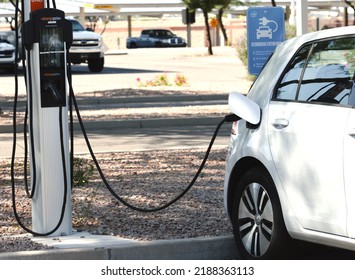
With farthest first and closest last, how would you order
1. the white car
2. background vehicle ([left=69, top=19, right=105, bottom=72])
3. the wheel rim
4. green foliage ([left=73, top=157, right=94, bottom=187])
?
background vehicle ([left=69, top=19, right=105, bottom=72]) → green foliage ([left=73, top=157, right=94, bottom=187]) → the wheel rim → the white car

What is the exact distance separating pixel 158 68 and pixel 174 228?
32.7m

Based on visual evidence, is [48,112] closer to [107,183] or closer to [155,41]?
[107,183]

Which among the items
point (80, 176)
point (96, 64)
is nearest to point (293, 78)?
point (80, 176)

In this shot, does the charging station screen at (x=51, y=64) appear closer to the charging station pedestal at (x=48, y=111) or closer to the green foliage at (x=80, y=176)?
the charging station pedestal at (x=48, y=111)

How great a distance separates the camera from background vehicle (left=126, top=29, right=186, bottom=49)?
80.0 metres

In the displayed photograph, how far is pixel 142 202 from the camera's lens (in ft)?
31.7

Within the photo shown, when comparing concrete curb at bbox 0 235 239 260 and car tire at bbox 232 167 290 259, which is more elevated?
car tire at bbox 232 167 290 259

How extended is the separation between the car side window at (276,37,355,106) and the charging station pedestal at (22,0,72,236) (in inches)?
68.3

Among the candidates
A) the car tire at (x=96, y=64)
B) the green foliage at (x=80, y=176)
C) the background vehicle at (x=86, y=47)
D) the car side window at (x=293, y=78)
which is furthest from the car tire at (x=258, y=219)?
the car tire at (x=96, y=64)

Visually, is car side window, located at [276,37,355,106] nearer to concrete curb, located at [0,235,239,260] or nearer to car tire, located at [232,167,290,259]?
car tire, located at [232,167,290,259]

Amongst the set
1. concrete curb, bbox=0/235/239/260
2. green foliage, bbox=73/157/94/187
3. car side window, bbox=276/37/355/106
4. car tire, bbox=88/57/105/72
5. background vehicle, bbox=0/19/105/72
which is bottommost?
car tire, bbox=88/57/105/72

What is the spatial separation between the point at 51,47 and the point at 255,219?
2.06 meters

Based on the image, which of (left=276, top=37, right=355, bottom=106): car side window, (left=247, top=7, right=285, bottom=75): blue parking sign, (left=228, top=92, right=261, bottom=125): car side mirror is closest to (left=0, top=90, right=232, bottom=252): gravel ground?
(left=228, top=92, right=261, bottom=125): car side mirror

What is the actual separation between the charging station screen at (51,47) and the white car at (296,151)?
145 cm
